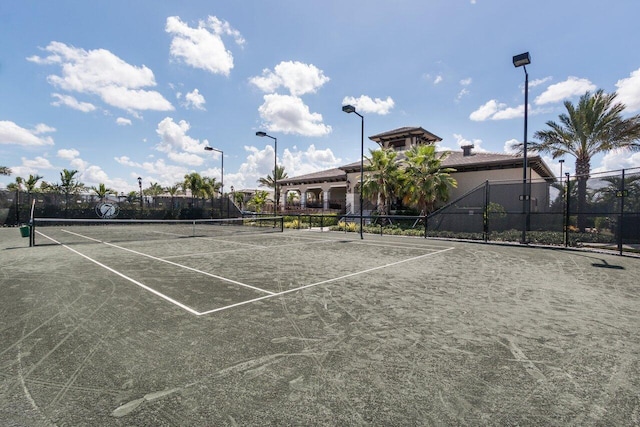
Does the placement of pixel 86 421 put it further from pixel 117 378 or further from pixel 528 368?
pixel 528 368

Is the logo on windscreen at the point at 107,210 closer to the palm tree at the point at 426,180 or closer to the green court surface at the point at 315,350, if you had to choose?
the green court surface at the point at 315,350

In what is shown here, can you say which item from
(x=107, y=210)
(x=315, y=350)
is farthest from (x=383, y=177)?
(x=107, y=210)

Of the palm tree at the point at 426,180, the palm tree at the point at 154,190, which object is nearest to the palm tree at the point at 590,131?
the palm tree at the point at 426,180

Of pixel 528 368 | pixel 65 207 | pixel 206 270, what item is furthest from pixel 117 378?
pixel 65 207

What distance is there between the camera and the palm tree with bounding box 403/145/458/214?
2209cm

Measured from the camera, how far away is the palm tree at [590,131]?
1844 cm

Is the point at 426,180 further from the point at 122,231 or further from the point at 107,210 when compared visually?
the point at 107,210

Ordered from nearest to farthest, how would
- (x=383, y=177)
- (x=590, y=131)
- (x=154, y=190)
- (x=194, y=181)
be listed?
(x=590, y=131)
(x=383, y=177)
(x=194, y=181)
(x=154, y=190)

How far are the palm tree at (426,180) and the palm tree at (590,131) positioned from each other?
6.78 meters

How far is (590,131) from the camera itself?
19172 mm

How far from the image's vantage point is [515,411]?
2.45m

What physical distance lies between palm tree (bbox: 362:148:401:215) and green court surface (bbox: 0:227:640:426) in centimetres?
1873

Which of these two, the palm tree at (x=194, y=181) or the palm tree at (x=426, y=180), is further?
the palm tree at (x=194, y=181)

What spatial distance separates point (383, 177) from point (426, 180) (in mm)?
4442
